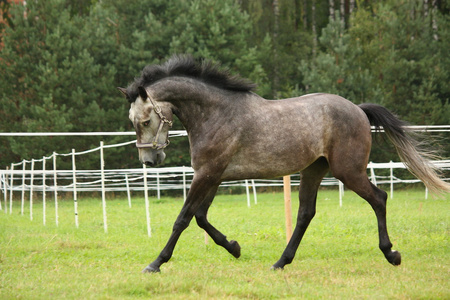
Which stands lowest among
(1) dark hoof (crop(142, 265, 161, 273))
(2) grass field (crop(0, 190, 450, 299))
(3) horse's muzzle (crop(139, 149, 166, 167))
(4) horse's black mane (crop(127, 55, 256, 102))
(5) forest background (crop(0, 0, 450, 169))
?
(2) grass field (crop(0, 190, 450, 299))

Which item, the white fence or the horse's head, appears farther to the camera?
the white fence

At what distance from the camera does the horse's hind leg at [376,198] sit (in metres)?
6.38

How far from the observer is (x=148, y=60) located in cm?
2488

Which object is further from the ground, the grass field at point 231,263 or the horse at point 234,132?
the horse at point 234,132

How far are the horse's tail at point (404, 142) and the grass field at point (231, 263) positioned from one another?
96 cm

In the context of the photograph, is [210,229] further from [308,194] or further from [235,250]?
[308,194]

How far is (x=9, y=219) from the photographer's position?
13.4 m

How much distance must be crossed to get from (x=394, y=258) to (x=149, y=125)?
3.08 metres

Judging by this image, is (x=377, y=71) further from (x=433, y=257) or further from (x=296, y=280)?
(x=296, y=280)

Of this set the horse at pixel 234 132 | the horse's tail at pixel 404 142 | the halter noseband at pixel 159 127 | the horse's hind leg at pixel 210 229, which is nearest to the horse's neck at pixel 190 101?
the horse at pixel 234 132

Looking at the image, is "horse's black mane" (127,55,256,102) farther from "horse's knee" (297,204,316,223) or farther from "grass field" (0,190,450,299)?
"grass field" (0,190,450,299)

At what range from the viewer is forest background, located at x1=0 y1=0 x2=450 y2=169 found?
22892mm

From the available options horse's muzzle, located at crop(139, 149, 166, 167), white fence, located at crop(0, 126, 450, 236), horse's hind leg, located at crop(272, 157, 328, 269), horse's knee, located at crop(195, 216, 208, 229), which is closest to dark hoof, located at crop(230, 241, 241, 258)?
horse's knee, located at crop(195, 216, 208, 229)

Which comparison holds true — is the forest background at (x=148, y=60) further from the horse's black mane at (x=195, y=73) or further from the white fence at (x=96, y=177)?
the horse's black mane at (x=195, y=73)
